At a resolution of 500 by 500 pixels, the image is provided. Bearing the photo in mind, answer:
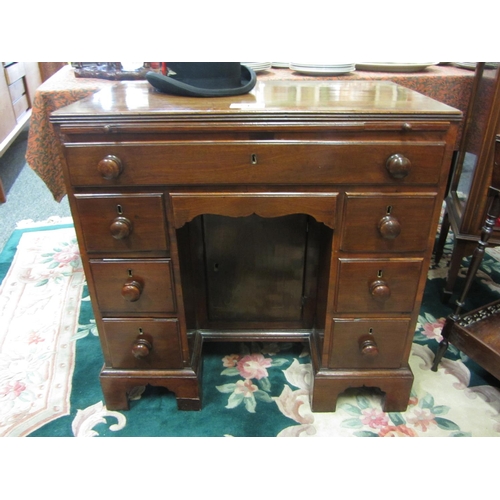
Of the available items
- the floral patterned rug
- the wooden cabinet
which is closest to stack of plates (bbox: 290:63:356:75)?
the floral patterned rug

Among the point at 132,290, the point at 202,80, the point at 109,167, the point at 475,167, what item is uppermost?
the point at 202,80

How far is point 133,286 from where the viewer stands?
931 millimetres

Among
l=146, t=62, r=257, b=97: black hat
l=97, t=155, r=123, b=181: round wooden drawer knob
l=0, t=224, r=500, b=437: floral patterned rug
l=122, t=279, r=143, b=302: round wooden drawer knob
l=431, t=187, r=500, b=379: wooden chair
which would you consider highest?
l=146, t=62, r=257, b=97: black hat

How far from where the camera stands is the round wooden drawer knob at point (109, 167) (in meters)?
0.80

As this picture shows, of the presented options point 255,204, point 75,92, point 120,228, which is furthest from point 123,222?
point 75,92

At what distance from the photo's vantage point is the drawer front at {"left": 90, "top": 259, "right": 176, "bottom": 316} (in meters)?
0.93

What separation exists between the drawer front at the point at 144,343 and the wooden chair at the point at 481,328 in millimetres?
752

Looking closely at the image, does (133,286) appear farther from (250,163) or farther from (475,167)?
(475,167)

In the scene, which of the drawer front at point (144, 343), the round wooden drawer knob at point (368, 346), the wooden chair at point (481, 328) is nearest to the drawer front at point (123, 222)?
the drawer front at point (144, 343)

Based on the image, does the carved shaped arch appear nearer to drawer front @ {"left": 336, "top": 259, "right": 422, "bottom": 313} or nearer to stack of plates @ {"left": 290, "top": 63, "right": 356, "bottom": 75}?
drawer front @ {"left": 336, "top": 259, "right": 422, "bottom": 313}

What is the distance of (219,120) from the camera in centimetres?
79

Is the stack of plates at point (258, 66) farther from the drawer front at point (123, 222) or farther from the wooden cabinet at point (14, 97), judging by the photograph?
the wooden cabinet at point (14, 97)

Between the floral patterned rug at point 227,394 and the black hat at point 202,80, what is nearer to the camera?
the black hat at point 202,80

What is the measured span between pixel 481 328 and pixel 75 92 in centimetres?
130
